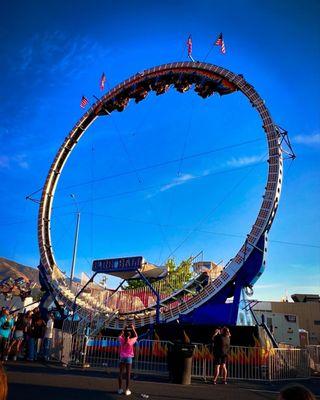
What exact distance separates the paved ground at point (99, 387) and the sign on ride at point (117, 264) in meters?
8.10

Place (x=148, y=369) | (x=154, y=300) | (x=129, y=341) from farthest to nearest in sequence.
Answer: (x=154, y=300) → (x=148, y=369) → (x=129, y=341)

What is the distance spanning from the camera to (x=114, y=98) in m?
29.9

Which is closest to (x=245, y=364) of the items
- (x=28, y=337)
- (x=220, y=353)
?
(x=220, y=353)

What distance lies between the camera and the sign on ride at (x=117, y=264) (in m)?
21.4

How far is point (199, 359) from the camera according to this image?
1488cm

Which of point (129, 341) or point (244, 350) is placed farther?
point (244, 350)

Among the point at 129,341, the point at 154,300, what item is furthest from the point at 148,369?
the point at 154,300

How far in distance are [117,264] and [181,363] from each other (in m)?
A: 10.6

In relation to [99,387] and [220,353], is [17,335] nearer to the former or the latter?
[99,387]

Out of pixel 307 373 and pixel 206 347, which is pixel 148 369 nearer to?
pixel 206 347

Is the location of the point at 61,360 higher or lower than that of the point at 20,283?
lower

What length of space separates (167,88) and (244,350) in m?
19.2

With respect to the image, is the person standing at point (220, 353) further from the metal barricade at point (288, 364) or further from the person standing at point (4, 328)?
the person standing at point (4, 328)

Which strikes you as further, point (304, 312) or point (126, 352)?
point (304, 312)
